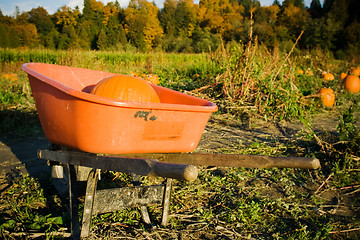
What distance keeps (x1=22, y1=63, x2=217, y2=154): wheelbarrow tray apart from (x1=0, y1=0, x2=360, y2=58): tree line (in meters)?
31.0

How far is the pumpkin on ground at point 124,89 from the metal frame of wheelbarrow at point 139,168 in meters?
0.37

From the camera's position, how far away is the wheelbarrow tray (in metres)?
1.37

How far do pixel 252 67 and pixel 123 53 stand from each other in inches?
457

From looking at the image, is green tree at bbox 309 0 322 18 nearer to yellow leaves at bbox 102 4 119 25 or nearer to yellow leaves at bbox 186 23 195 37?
yellow leaves at bbox 186 23 195 37

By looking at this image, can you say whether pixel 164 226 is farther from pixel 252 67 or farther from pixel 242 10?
pixel 242 10

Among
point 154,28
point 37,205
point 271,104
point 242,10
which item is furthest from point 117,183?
point 242,10

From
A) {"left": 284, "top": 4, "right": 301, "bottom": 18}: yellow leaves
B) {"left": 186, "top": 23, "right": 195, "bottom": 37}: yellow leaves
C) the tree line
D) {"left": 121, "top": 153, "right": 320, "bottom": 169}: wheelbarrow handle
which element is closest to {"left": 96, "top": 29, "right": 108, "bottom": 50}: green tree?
the tree line

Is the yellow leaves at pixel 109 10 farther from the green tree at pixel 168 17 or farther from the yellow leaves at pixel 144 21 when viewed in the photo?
the green tree at pixel 168 17

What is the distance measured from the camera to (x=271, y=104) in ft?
16.5

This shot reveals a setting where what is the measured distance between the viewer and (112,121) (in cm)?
139

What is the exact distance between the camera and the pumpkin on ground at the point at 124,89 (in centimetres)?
166

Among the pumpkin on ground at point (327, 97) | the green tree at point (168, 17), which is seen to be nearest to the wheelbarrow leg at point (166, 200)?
the pumpkin on ground at point (327, 97)

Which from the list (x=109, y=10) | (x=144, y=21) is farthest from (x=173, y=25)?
(x=109, y=10)

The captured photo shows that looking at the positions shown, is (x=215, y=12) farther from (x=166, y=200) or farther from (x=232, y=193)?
(x=166, y=200)
